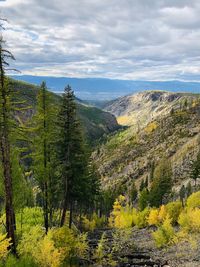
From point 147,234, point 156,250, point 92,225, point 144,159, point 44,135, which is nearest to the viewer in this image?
point 44,135

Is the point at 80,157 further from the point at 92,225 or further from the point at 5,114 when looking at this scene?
the point at 92,225

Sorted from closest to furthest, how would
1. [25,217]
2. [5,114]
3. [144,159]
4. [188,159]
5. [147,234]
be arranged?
[5,114], [25,217], [147,234], [188,159], [144,159]

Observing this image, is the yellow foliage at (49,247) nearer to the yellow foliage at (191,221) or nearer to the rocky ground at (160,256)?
the rocky ground at (160,256)

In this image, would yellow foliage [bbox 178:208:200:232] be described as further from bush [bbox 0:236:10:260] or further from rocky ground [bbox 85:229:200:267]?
bush [bbox 0:236:10:260]

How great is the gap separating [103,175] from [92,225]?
10558 cm

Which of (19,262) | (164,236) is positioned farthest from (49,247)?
(164,236)

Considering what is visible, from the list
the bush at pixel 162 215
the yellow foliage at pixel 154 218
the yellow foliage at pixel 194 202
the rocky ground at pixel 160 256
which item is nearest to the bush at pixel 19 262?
the rocky ground at pixel 160 256

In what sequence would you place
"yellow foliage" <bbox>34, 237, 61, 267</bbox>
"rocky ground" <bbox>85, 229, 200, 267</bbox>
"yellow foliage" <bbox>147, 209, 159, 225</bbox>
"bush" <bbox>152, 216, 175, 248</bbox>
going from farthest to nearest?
"yellow foliage" <bbox>147, 209, 159, 225</bbox> < "bush" <bbox>152, 216, 175, 248</bbox> < "rocky ground" <bbox>85, 229, 200, 267</bbox> < "yellow foliage" <bbox>34, 237, 61, 267</bbox>

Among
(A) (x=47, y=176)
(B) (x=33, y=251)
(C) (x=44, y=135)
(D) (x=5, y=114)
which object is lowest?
(B) (x=33, y=251)

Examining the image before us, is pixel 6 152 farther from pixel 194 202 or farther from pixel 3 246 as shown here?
pixel 194 202

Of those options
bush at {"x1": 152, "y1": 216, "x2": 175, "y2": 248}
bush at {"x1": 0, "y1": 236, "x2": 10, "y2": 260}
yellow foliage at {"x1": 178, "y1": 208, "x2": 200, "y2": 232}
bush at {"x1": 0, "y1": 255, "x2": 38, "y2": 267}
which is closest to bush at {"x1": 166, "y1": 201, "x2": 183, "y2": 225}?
yellow foliage at {"x1": 178, "y1": 208, "x2": 200, "y2": 232}

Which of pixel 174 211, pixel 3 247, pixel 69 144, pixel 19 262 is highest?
pixel 69 144

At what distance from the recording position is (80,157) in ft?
124

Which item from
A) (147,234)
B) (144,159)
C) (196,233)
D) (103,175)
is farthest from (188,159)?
(196,233)
